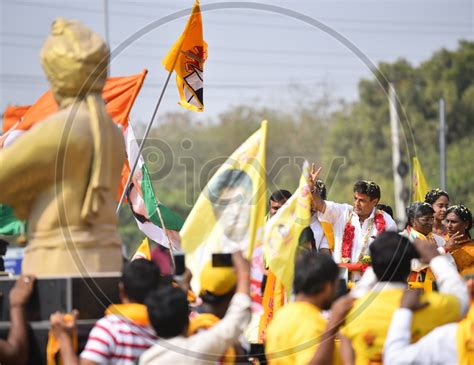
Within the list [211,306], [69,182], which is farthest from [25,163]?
[211,306]

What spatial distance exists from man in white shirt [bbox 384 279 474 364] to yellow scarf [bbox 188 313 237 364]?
0.86m

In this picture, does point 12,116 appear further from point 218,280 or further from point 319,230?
point 218,280

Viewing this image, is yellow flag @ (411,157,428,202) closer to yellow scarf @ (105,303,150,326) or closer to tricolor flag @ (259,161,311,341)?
tricolor flag @ (259,161,311,341)

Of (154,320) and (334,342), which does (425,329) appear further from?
(154,320)

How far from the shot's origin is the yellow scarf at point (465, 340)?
18.7 ft

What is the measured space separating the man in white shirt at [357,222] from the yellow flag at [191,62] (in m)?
1.59

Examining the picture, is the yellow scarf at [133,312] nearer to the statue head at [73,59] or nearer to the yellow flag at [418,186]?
the statue head at [73,59]

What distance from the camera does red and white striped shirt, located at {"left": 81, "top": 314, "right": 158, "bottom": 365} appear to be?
5.78 metres

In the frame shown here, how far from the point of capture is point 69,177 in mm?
6742

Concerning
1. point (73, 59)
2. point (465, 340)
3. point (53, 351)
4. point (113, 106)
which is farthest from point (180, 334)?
point (113, 106)

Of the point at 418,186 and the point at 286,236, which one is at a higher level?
the point at 418,186

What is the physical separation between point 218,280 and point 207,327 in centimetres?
43

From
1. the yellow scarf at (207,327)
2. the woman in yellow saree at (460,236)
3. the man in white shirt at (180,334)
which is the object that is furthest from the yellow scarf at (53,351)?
the woman in yellow saree at (460,236)

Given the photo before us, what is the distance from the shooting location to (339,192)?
4225 cm
